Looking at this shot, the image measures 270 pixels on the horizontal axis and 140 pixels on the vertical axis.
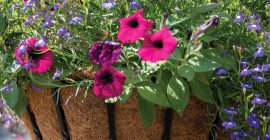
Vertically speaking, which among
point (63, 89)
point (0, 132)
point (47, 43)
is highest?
point (47, 43)

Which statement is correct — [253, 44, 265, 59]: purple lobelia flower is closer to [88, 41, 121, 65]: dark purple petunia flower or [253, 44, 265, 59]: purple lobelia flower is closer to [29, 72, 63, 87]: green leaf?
[88, 41, 121, 65]: dark purple petunia flower

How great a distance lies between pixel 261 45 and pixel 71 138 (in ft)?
1.82

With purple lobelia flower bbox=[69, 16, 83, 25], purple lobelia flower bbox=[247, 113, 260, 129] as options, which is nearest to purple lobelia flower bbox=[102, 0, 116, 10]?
purple lobelia flower bbox=[69, 16, 83, 25]

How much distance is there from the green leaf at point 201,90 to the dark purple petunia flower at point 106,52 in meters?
0.21

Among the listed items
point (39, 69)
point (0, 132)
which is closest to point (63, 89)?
point (39, 69)

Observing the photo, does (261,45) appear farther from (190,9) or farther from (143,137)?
(143,137)

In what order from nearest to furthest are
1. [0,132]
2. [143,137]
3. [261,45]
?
[261,45]
[143,137]
[0,132]

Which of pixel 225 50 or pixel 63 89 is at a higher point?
pixel 225 50

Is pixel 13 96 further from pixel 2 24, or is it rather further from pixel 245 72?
pixel 245 72

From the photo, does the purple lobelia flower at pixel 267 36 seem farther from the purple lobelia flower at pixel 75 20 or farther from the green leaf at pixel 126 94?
the purple lobelia flower at pixel 75 20

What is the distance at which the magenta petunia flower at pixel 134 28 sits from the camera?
1.16 meters

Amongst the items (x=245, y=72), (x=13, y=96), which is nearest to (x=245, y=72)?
(x=245, y=72)

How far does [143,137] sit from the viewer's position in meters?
1.41

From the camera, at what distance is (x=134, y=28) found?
1180 mm
